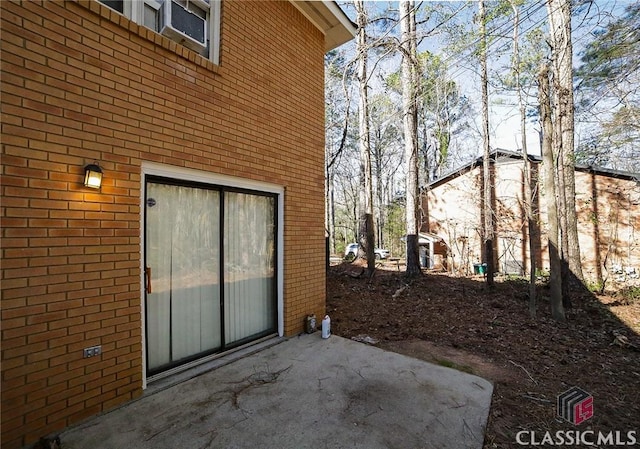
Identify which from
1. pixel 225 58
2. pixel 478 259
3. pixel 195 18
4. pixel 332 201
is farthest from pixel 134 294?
pixel 332 201

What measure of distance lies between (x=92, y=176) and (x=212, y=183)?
4.07 ft

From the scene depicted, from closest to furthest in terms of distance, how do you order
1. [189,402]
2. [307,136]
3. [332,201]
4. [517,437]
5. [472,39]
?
[517,437] < [189,402] < [307,136] < [472,39] < [332,201]

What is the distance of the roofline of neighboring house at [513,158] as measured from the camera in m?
10.7

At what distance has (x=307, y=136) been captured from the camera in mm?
4801

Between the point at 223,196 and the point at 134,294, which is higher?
the point at 223,196

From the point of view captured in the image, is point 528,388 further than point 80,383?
Yes

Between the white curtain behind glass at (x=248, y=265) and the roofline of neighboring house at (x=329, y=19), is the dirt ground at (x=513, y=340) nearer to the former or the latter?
the white curtain behind glass at (x=248, y=265)

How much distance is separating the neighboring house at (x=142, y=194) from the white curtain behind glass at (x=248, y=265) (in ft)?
0.07

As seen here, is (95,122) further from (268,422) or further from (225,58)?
(268,422)

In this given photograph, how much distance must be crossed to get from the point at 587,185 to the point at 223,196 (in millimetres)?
14117

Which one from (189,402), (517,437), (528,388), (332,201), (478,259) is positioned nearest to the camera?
(517,437)

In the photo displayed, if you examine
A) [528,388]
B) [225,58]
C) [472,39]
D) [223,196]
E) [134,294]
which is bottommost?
[528,388]

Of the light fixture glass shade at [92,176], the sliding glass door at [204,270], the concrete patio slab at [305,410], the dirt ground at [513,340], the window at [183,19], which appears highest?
the window at [183,19]

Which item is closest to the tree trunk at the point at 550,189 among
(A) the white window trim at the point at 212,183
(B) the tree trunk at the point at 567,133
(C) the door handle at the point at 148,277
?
(B) the tree trunk at the point at 567,133
